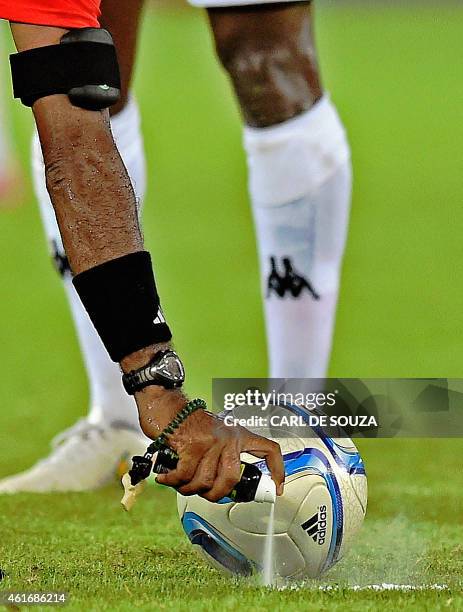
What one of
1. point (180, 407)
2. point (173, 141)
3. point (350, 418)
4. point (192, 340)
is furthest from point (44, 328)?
point (173, 141)

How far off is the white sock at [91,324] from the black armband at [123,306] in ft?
3.72

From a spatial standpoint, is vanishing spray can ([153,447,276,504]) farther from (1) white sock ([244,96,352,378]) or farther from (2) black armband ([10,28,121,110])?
(1) white sock ([244,96,352,378])

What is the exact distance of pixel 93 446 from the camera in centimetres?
327

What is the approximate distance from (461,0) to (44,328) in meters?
10.5

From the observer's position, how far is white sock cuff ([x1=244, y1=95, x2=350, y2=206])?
307 centimetres

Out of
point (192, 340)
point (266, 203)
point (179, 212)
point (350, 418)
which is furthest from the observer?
point (179, 212)

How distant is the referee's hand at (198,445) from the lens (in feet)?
6.61

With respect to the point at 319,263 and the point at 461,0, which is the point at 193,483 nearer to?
the point at 319,263

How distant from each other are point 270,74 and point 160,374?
1.09m

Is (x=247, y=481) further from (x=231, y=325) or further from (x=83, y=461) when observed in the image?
(x=231, y=325)

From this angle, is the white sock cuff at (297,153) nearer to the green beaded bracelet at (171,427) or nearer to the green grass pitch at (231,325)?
the green grass pitch at (231,325)

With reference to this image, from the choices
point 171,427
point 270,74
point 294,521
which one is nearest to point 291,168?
point 270,74

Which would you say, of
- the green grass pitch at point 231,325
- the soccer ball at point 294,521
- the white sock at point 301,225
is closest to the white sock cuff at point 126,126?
the white sock at point 301,225

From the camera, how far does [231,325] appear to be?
5.09 meters
